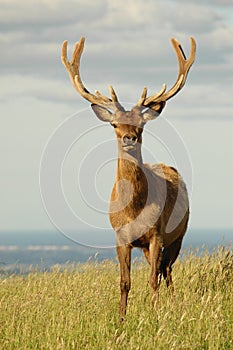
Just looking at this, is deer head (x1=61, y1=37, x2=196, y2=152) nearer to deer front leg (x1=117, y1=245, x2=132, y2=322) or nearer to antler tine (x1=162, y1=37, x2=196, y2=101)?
antler tine (x1=162, y1=37, x2=196, y2=101)

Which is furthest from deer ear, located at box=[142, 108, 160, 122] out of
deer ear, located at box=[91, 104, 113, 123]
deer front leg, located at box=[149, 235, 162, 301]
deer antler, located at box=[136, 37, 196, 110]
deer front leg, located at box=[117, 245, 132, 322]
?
deer front leg, located at box=[117, 245, 132, 322]

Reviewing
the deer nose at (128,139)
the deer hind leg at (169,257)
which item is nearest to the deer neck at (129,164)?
the deer nose at (128,139)

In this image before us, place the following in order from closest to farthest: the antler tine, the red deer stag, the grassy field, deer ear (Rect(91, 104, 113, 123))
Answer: the grassy field → the red deer stag → deer ear (Rect(91, 104, 113, 123)) → the antler tine

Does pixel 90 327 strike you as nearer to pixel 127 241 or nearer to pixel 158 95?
pixel 127 241

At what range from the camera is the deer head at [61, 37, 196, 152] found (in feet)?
29.0

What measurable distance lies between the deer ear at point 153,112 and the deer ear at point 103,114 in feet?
1.24

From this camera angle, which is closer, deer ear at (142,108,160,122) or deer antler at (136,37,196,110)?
deer ear at (142,108,160,122)

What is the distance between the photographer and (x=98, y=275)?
11383 millimetres

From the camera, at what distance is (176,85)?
33.0ft

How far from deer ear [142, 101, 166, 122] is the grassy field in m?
1.95

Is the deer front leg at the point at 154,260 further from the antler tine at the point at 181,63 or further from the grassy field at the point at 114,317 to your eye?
the antler tine at the point at 181,63

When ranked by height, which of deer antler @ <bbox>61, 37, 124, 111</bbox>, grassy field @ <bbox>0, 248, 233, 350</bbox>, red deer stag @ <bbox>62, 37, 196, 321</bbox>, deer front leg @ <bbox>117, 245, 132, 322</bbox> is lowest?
grassy field @ <bbox>0, 248, 233, 350</bbox>

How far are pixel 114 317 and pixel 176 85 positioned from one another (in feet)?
10.2

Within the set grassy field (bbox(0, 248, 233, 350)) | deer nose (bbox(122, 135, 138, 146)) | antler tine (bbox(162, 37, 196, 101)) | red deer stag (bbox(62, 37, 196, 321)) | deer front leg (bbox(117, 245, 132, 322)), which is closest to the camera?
grassy field (bbox(0, 248, 233, 350))
